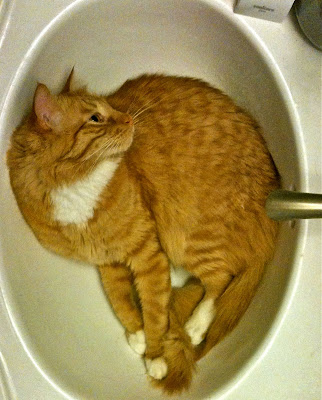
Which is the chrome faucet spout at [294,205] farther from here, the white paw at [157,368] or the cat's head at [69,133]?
the white paw at [157,368]

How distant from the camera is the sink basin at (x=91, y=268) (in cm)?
98

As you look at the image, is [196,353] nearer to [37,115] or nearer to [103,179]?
[103,179]

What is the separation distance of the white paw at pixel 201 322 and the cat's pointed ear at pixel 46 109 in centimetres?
72

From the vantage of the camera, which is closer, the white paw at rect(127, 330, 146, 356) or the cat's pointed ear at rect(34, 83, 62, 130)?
the cat's pointed ear at rect(34, 83, 62, 130)

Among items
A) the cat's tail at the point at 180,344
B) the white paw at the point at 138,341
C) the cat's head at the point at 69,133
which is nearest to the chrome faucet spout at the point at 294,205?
the cat's head at the point at 69,133

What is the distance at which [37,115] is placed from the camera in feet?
2.97

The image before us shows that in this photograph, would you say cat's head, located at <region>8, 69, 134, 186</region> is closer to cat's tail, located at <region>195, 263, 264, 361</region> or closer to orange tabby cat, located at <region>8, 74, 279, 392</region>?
orange tabby cat, located at <region>8, 74, 279, 392</region>

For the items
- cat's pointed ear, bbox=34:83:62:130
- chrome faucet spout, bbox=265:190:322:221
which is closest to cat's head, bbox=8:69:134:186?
cat's pointed ear, bbox=34:83:62:130

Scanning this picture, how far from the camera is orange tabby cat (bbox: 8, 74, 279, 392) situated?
1044 millimetres

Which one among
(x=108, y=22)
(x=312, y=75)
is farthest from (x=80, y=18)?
(x=312, y=75)

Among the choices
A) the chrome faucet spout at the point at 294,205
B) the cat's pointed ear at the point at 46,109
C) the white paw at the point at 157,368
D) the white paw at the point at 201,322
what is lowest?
the white paw at the point at 157,368

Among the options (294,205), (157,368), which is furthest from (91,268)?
(294,205)

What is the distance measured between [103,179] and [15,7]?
1.63 ft

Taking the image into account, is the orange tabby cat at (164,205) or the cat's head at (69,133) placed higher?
the cat's head at (69,133)
